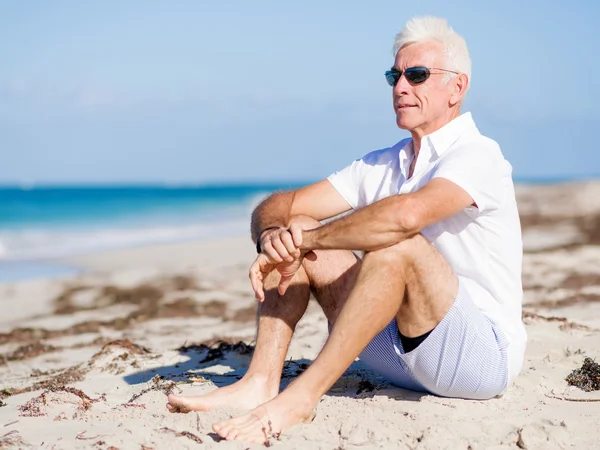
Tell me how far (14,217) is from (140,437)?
112ft

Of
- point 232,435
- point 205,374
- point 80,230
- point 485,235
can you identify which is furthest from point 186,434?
point 80,230

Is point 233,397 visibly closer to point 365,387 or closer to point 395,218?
point 365,387

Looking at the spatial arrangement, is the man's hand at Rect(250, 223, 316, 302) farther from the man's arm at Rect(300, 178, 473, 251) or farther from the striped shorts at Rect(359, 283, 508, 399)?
the striped shorts at Rect(359, 283, 508, 399)

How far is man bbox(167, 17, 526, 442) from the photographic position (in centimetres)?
312

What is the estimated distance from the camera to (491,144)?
3.47 metres

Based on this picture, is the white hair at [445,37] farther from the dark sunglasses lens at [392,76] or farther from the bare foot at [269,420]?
the bare foot at [269,420]

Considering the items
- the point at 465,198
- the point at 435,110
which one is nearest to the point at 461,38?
the point at 435,110

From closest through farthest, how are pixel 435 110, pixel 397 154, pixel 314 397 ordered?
pixel 314 397 < pixel 435 110 < pixel 397 154

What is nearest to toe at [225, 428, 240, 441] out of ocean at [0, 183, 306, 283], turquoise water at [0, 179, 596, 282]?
ocean at [0, 183, 306, 283]

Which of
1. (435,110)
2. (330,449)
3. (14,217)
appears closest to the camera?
(330,449)

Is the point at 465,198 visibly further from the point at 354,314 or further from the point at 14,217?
the point at 14,217

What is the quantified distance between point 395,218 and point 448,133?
721mm

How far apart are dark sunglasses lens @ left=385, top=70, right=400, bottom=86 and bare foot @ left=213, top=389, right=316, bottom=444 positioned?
1638 mm

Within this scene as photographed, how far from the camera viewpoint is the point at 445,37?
374cm
